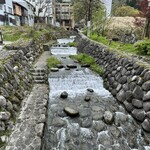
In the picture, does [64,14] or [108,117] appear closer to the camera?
[108,117]

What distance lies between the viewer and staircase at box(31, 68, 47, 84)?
30.0 ft

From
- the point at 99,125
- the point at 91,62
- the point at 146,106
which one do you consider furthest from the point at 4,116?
the point at 91,62

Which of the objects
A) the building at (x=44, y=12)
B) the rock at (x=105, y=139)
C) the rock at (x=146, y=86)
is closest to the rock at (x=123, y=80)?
the rock at (x=146, y=86)

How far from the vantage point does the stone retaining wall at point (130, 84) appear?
5.73 meters

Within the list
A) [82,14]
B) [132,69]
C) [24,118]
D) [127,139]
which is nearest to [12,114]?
[24,118]

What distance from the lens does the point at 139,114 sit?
228 inches

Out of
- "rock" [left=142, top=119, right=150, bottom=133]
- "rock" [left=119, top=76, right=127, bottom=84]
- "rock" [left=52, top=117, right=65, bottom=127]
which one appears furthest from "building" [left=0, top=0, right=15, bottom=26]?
"rock" [left=142, top=119, right=150, bottom=133]

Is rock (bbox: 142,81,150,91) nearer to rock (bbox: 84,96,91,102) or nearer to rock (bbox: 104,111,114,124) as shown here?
rock (bbox: 104,111,114,124)

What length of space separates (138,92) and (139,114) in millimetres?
768

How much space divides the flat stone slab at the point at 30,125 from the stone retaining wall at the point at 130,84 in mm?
2993

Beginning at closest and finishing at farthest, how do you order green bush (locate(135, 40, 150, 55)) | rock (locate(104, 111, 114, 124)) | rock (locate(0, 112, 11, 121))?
rock (locate(0, 112, 11, 121))
rock (locate(104, 111, 114, 124))
green bush (locate(135, 40, 150, 55))

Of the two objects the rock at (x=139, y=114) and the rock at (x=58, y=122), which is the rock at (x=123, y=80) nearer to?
the rock at (x=139, y=114)

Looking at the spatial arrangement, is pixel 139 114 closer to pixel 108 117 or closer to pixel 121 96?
pixel 108 117

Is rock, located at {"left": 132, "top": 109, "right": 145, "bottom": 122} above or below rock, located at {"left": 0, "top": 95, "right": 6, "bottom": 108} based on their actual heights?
below
